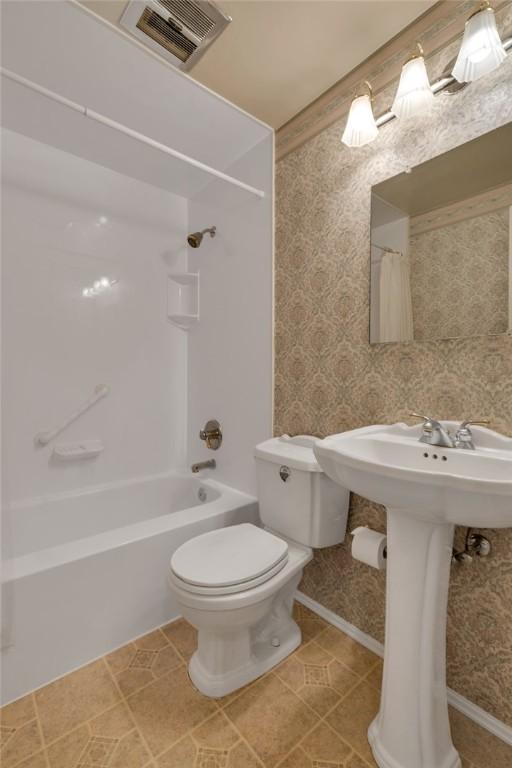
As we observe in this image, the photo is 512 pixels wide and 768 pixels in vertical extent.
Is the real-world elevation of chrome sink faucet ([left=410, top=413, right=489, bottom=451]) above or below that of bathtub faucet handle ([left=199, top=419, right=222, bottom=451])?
above

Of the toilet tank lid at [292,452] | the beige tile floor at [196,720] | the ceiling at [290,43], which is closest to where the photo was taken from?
the beige tile floor at [196,720]

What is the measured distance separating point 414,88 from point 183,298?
161 cm

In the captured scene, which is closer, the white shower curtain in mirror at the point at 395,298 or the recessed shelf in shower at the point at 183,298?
the white shower curtain in mirror at the point at 395,298

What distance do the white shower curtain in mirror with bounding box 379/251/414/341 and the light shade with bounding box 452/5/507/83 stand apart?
0.54 metres

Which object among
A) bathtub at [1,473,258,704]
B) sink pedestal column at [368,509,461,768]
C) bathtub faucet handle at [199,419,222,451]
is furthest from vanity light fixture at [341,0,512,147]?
bathtub at [1,473,258,704]

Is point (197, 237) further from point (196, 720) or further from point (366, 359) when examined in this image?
point (196, 720)

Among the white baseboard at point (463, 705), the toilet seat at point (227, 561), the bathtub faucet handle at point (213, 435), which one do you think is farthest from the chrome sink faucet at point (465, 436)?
the bathtub faucet handle at point (213, 435)

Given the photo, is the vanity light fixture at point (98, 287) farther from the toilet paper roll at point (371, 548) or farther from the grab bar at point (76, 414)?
the toilet paper roll at point (371, 548)

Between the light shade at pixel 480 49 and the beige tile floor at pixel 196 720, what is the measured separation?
6.58 feet

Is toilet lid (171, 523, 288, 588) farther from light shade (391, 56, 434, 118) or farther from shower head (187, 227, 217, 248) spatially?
shower head (187, 227, 217, 248)

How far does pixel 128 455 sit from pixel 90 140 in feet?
5.67

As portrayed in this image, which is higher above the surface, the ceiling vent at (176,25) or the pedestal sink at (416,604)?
the ceiling vent at (176,25)

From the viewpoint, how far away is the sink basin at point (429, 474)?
2.40 feet

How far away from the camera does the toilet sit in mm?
1133
